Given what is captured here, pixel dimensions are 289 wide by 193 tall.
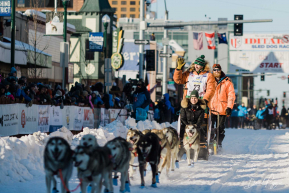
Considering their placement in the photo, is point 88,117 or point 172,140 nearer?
point 172,140

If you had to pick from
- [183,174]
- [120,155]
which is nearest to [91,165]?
[120,155]

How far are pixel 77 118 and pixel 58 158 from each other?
37.8ft

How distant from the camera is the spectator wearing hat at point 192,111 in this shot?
11.1 m

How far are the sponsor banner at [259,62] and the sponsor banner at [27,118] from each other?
39866 millimetres

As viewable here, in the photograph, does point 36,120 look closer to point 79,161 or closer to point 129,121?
point 129,121

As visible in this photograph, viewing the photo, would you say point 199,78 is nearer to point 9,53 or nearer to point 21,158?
point 21,158

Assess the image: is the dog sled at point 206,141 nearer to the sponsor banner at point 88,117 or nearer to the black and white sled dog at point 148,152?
the black and white sled dog at point 148,152

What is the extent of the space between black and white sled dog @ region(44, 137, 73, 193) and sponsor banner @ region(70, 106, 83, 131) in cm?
1088

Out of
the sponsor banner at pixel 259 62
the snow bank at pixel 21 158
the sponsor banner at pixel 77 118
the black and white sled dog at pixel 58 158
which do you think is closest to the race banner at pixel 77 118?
the sponsor banner at pixel 77 118

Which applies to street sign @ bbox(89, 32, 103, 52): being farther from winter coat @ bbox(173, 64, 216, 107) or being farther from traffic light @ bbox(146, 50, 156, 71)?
winter coat @ bbox(173, 64, 216, 107)

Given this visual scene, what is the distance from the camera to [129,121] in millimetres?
16812

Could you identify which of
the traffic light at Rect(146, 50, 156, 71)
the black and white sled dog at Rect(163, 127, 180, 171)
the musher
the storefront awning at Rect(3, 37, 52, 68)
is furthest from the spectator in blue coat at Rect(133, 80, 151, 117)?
the traffic light at Rect(146, 50, 156, 71)

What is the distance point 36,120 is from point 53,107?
137 centimetres

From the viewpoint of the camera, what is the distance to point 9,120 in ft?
38.2
